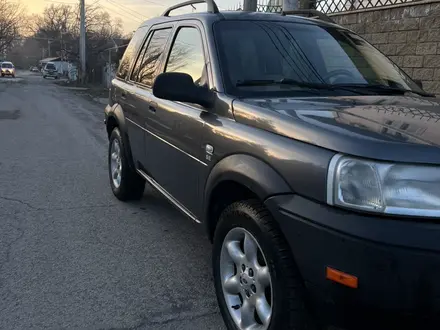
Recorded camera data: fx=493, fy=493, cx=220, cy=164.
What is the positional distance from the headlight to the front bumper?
5 cm

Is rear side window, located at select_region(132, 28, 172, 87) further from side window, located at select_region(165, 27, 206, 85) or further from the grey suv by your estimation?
side window, located at select_region(165, 27, 206, 85)

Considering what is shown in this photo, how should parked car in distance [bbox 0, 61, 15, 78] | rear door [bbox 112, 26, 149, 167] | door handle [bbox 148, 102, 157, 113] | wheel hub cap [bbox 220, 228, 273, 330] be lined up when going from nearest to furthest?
wheel hub cap [bbox 220, 228, 273, 330] → door handle [bbox 148, 102, 157, 113] → rear door [bbox 112, 26, 149, 167] → parked car in distance [bbox 0, 61, 15, 78]

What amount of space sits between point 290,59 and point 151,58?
1.69 meters

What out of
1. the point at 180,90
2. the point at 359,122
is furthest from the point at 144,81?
the point at 359,122

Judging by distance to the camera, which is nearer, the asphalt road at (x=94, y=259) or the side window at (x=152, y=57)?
the asphalt road at (x=94, y=259)

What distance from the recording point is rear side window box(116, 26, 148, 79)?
5.29 meters

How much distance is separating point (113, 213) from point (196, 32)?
2.37 meters

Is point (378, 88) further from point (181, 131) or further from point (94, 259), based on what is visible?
point (94, 259)

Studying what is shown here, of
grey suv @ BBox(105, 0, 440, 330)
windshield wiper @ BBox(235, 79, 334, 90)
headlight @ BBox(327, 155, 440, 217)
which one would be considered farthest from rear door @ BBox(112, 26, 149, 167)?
headlight @ BBox(327, 155, 440, 217)

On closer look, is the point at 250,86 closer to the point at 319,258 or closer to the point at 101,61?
the point at 319,258

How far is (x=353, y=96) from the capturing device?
10.5ft

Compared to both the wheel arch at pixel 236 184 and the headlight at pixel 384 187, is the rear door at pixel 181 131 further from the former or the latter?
the headlight at pixel 384 187

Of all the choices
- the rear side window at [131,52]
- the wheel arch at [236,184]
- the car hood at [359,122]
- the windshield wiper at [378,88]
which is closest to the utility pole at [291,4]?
the rear side window at [131,52]

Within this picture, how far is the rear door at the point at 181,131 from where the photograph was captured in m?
3.43
